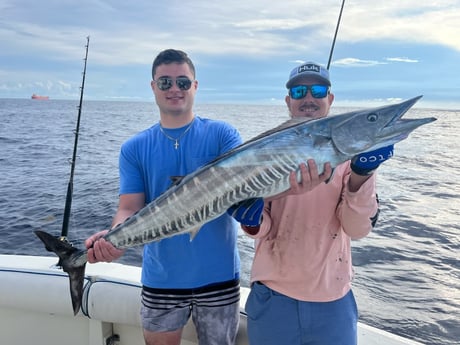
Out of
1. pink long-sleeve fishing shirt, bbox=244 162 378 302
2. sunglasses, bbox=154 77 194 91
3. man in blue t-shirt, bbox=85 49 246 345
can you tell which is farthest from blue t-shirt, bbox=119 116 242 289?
pink long-sleeve fishing shirt, bbox=244 162 378 302

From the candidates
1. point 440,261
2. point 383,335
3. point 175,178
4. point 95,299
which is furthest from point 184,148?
point 440,261

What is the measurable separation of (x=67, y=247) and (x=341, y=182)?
1.69 m

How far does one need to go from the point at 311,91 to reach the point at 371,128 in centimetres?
60

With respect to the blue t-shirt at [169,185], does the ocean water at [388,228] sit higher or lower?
lower

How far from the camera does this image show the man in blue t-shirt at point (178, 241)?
2584mm

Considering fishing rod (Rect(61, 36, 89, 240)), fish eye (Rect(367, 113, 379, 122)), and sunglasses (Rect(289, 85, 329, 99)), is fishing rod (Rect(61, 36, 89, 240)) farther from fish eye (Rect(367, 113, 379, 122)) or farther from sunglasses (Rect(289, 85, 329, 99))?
fish eye (Rect(367, 113, 379, 122))

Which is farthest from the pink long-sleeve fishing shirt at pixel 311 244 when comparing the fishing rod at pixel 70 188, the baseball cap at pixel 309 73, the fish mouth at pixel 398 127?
the fishing rod at pixel 70 188

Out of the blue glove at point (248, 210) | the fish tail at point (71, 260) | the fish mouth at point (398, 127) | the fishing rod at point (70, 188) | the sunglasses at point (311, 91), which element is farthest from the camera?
the fishing rod at point (70, 188)

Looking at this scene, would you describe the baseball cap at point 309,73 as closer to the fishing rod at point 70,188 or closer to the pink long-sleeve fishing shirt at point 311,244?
the pink long-sleeve fishing shirt at point 311,244

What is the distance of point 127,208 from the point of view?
8.95 feet

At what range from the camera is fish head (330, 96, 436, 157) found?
186cm

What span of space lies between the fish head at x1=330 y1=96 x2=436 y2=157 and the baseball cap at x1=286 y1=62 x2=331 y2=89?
0.54m

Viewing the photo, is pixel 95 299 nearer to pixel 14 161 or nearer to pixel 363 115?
pixel 363 115

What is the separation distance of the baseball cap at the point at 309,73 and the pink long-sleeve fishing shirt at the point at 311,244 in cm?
54
